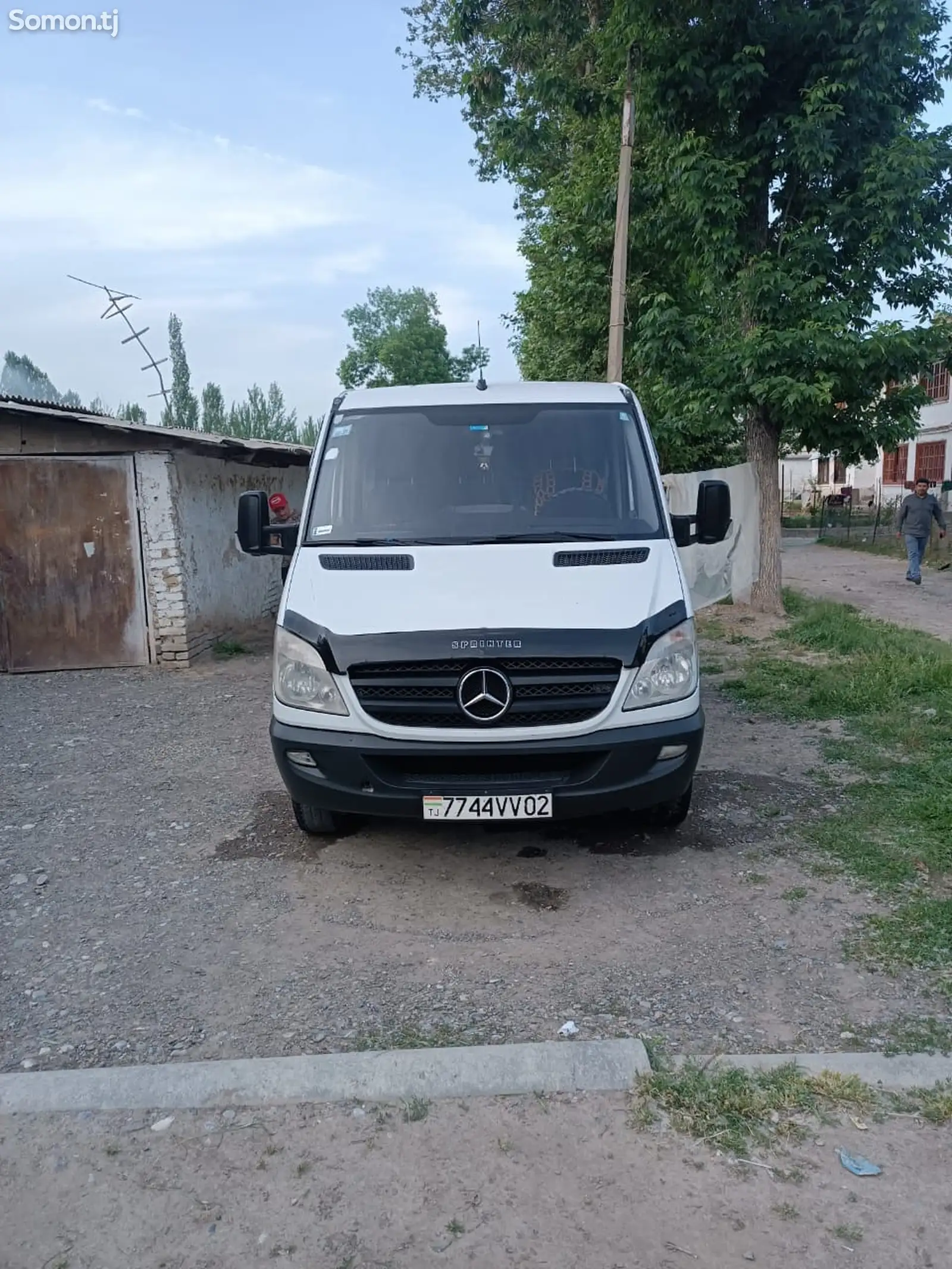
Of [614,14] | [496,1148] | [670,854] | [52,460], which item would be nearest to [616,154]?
[614,14]

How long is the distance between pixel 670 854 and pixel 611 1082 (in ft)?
6.35

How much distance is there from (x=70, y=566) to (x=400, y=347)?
147 ft

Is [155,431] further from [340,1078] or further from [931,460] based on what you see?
[931,460]

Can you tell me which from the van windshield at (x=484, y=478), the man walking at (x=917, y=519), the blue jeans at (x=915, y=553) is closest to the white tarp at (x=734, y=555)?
the man walking at (x=917, y=519)

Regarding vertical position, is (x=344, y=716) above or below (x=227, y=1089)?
above

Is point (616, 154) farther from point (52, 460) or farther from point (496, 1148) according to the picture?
point (496, 1148)

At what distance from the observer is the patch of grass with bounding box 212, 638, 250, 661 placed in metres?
11.3

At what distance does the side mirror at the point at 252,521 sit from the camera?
212 inches

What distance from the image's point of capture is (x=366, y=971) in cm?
379

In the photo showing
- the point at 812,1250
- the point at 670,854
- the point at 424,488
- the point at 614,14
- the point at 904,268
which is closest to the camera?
the point at 812,1250

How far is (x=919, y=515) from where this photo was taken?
15.2 m

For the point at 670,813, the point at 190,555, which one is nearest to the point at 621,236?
the point at 190,555

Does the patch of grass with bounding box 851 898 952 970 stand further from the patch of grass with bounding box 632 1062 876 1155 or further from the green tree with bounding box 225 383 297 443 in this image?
the green tree with bounding box 225 383 297 443

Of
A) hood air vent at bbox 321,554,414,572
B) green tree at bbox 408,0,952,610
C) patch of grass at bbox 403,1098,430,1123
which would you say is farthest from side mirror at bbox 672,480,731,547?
green tree at bbox 408,0,952,610
